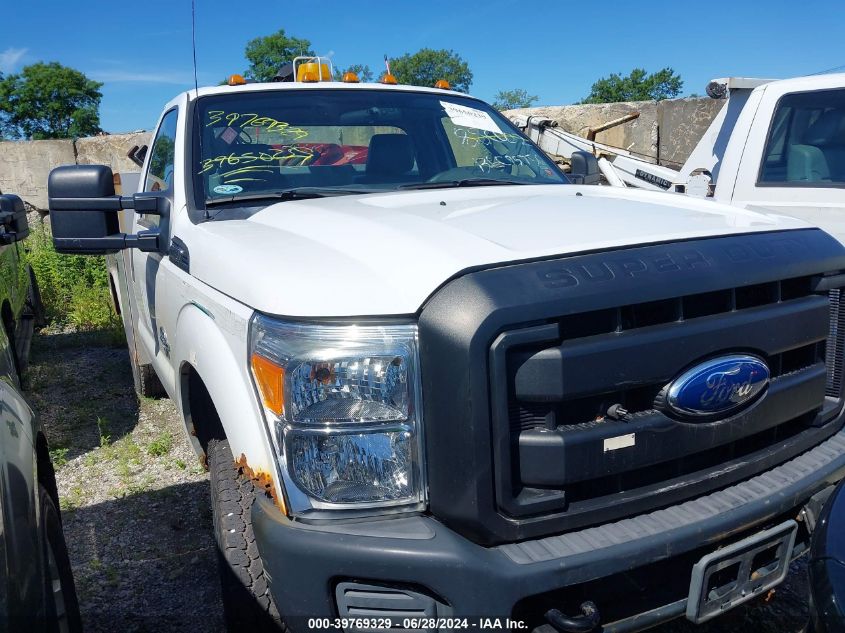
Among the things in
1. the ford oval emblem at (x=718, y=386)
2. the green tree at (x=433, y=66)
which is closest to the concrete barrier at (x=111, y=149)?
the ford oval emblem at (x=718, y=386)

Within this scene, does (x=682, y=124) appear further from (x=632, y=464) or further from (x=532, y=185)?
(x=632, y=464)

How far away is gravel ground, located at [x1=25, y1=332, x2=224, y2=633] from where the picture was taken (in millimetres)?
2800

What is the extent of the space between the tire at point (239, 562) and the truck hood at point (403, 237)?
60 cm

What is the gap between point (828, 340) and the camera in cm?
232

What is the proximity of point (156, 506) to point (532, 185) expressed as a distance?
2.44 metres

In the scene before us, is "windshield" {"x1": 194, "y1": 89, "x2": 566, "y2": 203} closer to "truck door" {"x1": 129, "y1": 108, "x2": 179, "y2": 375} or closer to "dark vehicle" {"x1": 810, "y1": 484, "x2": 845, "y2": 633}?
"truck door" {"x1": 129, "y1": 108, "x2": 179, "y2": 375}

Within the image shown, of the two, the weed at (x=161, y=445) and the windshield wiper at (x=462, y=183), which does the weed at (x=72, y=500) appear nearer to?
the weed at (x=161, y=445)

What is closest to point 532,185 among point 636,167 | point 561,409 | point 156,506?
point 561,409

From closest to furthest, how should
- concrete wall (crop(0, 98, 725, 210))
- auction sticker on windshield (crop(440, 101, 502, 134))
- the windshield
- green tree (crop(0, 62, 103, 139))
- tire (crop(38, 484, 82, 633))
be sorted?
1. tire (crop(38, 484, 82, 633))
2. the windshield
3. auction sticker on windshield (crop(440, 101, 502, 134))
4. concrete wall (crop(0, 98, 725, 210))
5. green tree (crop(0, 62, 103, 139))

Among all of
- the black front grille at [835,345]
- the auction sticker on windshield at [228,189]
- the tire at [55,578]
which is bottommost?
the tire at [55,578]

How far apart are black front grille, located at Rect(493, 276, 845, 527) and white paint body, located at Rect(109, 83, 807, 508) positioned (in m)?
0.22

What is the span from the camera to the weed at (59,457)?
413cm

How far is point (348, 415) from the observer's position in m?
1.67

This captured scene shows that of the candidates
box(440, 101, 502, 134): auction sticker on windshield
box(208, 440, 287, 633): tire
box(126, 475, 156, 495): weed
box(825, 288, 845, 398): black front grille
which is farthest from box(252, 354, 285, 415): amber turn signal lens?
box(126, 475, 156, 495): weed
